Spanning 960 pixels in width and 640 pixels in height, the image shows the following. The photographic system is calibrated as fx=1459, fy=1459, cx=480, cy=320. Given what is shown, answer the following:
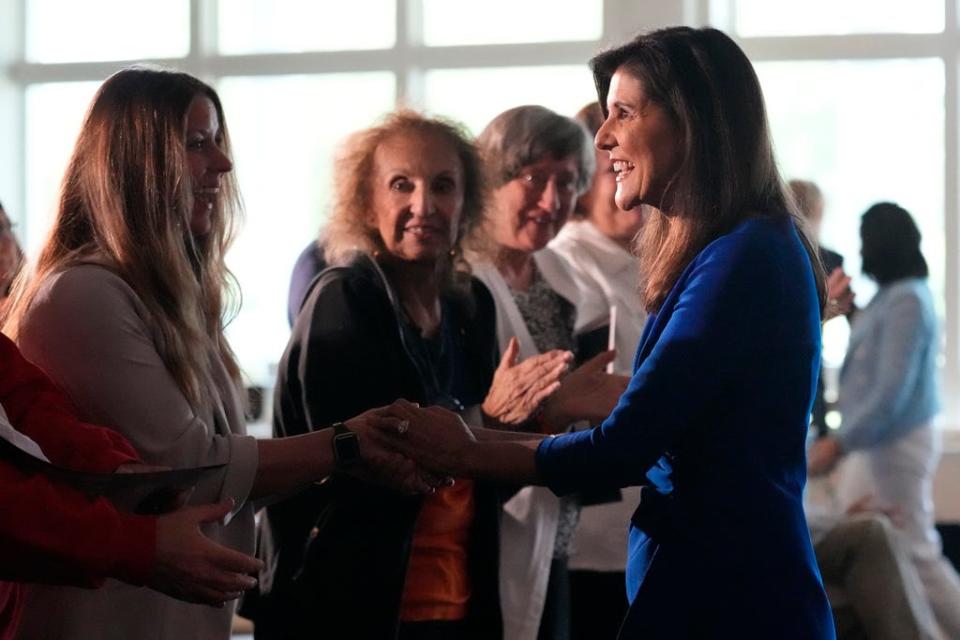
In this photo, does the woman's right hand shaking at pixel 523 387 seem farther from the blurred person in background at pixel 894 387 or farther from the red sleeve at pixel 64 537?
the blurred person in background at pixel 894 387

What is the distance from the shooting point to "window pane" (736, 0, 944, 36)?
6.85m

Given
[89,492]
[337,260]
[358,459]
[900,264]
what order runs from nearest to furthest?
[89,492], [358,459], [337,260], [900,264]

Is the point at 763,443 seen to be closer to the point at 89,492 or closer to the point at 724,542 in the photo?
the point at 724,542

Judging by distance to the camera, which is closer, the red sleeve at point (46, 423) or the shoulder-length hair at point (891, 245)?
the red sleeve at point (46, 423)

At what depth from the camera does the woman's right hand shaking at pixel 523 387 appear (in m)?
2.79

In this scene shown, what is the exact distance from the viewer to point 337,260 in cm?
292

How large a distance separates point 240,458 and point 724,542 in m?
0.72

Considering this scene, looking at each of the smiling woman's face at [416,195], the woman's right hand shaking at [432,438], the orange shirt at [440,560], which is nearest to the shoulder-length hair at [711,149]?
the woman's right hand shaking at [432,438]

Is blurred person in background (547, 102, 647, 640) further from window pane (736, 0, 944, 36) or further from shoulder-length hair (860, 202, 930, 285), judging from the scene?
window pane (736, 0, 944, 36)

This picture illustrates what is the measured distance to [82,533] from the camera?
1592 millimetres

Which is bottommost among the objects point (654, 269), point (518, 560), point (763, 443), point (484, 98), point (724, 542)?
point (518, 560)

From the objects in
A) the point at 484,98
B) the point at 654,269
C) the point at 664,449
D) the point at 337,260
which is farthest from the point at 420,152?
the point at 484,98

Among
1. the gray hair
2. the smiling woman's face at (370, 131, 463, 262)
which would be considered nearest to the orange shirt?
the smiling woman's face at (370, 131, 463, 262)

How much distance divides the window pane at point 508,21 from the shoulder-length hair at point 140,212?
498cm
